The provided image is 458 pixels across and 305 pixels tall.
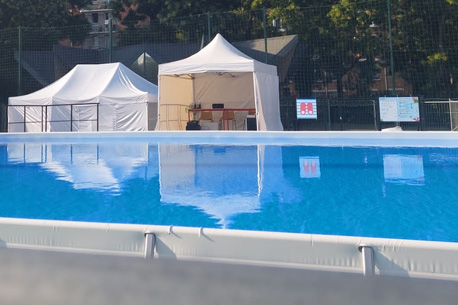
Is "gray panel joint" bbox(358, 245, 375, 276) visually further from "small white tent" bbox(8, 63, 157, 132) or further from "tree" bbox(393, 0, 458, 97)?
"tree" bbox(393, 0, 458, 97)

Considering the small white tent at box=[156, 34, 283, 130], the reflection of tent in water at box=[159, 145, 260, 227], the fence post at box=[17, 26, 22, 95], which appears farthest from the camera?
the fence post at box=[17, 26, 22, 95]

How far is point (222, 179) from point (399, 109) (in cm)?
916

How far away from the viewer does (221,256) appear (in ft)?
7.21

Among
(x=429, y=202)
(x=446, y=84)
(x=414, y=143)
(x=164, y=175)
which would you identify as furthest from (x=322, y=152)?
(x=446, y=84)

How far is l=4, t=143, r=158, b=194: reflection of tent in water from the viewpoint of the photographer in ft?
21.8

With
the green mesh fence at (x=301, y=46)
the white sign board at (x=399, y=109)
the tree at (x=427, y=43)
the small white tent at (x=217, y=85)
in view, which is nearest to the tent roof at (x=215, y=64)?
the small white tent at (x=217, y=85)

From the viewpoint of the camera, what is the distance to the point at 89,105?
16.5m

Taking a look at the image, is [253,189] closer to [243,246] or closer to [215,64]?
[243,246]

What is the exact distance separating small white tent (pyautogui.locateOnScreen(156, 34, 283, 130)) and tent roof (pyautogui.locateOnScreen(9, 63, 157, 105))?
102cm

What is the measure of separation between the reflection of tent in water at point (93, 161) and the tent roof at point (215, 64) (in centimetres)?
288

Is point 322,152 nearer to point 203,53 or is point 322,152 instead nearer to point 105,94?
point 203,53

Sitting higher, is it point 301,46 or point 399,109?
point 301,46

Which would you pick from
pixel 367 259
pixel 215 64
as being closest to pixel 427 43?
pixel 215 64

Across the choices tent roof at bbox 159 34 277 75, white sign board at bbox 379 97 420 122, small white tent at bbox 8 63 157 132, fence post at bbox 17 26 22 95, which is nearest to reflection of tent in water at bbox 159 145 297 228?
tent roof at bbox 159 34 277 75
